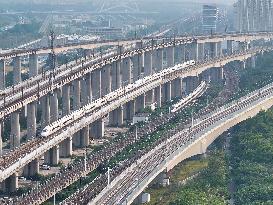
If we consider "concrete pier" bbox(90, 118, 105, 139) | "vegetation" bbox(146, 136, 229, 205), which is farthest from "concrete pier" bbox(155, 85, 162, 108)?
"vegetation" bbox(146, 136, 229, 205)

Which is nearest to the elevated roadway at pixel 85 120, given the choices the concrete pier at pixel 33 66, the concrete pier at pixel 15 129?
the concrete pier at pixel 15 129

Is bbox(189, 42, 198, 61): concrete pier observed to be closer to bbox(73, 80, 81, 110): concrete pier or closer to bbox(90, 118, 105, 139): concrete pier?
bbox(73, 80, 81, 110): concrete pier

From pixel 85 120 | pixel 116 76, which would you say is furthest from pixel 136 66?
pixel 85 120

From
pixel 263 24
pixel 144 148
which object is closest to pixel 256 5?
pixel 263 24

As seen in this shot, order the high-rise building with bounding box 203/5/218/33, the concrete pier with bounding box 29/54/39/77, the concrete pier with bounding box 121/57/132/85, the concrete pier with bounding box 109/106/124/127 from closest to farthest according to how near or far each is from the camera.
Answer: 1. the concrete pier with bounding box 109/106/124/127
2. the concrete pier with bounding box 29/54/39/77
3. the concrete pier with bounding box 121/57/132/85
4. the high-rise building with bounding box 203/5/218/33

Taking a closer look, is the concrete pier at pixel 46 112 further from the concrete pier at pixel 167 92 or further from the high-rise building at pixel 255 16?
the high-rise building at pixel 255 16
